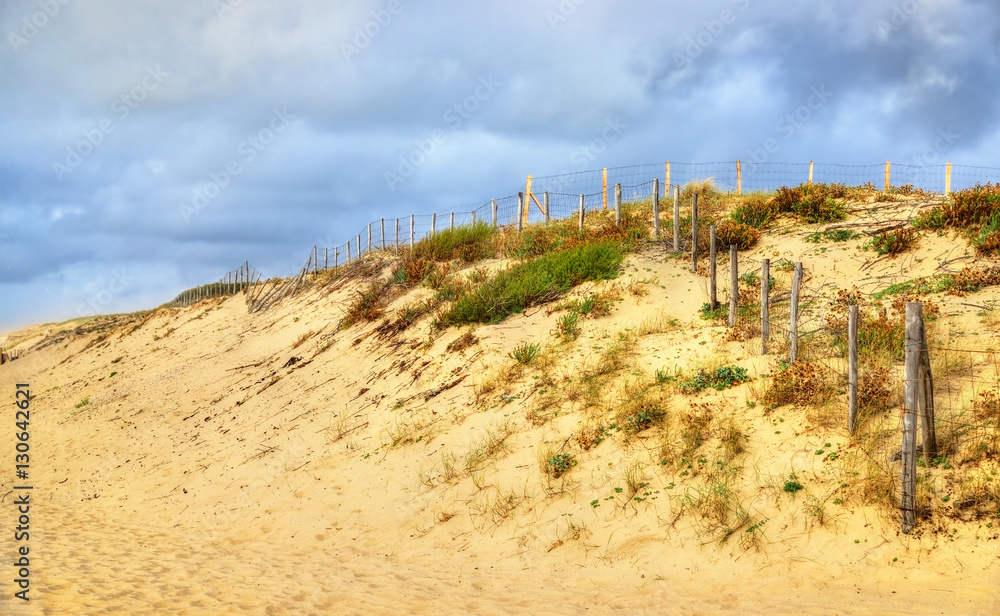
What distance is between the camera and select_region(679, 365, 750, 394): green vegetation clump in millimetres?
9867

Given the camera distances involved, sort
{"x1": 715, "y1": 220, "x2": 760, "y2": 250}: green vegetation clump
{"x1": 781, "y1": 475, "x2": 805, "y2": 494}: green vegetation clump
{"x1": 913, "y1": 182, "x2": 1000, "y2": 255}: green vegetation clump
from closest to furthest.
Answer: {"x1": 781, "y1": 475, "x2": 805, "y2": 494}: green vegetation clump < {"x1": 913, "y1": 182, "x2": 1000, "y2": 255}: green vegetation clump < {"x1": 715, "y1": 220, "x2": 760, "y2": 250}: green vegetation clump

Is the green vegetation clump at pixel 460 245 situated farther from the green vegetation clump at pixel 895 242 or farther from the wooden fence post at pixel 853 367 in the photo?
the wooden fence post at pixel 853 367

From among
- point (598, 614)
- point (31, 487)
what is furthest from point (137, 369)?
point (598, 614)

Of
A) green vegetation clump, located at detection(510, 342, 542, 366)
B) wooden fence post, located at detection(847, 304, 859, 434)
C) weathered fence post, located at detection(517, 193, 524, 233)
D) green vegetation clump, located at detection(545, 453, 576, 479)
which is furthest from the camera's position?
weathered fence post, located at detection(517, 193, 524, 233)

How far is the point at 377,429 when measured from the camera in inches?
474

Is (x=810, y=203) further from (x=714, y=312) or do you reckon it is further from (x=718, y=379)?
(x=718, y=379)

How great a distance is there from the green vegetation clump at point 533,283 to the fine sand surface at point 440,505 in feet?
1.76

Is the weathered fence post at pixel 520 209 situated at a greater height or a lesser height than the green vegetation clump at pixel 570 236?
greater

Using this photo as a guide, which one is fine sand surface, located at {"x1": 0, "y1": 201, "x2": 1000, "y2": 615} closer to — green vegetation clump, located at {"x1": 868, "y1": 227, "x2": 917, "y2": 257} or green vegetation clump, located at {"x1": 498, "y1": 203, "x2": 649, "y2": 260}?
green vegetation clump, located at {"x1": 868, "y1": 227, "x2": 917, "y2": 257}

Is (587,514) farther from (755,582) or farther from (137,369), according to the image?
(137,369)

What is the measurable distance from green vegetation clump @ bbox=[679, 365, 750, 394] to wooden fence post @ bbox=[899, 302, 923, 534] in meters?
3.12

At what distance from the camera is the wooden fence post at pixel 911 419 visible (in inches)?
260

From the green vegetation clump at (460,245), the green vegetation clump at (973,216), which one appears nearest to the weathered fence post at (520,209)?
the green vegetation clump at (460,245)

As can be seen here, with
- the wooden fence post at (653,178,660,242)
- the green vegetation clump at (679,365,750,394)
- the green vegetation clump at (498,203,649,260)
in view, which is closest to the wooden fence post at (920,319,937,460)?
the green vegetation clump at (679,365,750,394)
